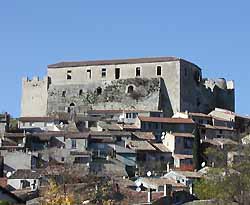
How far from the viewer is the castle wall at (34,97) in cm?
10200

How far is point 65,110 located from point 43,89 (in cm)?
424

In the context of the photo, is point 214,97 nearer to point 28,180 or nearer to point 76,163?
point 76,163

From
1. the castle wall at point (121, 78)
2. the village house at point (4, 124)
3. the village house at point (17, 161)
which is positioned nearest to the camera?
the village house at point (17, 161)

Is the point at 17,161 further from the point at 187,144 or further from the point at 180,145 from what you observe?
the point at 187,144

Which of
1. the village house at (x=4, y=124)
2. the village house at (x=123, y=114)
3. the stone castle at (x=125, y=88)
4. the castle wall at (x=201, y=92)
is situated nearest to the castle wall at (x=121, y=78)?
the stone castle at (x=125, y=88)

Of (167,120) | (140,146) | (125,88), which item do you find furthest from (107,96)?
(140,146)

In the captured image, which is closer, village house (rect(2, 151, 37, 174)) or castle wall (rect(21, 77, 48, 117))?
village house (rect(2, 151, 37, 174))

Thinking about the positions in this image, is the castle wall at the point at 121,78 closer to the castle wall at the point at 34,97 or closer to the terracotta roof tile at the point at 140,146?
the castle wall at the point at 34,97

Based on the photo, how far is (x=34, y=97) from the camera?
338 ft

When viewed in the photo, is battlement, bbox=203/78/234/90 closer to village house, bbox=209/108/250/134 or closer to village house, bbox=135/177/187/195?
village house, bbox=209/108/250/134

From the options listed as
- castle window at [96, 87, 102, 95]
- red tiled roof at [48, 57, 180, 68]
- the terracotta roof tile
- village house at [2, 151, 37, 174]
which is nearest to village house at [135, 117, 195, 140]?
the terracotta roof tile

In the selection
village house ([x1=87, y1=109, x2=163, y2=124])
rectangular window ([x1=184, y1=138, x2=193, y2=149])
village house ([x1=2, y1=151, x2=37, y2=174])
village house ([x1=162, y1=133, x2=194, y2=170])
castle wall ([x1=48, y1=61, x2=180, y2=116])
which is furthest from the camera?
castle wall ([x1=48, y1=61, x2=180, y2=116])

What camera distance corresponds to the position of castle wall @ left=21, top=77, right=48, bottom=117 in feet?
335

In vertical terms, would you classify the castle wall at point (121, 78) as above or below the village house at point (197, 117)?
above
